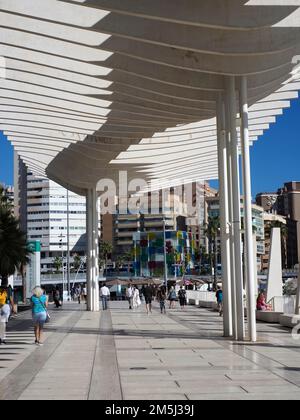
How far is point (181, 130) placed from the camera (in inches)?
1064

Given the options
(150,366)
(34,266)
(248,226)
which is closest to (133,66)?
(248,226)

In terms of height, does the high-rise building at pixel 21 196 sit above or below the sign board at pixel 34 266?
above

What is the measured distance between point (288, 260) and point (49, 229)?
2389 inches

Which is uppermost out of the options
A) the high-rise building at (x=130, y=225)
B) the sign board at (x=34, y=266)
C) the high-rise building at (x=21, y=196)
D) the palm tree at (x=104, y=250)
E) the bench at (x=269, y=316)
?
the high-rise building at (x=21, y=196)

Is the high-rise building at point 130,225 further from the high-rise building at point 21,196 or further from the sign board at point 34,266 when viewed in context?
the sign board at point 34,266

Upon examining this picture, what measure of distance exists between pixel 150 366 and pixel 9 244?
104 ft

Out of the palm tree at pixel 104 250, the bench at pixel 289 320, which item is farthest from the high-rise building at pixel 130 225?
the bench at pixel 289 320

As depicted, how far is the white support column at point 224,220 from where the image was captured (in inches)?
707

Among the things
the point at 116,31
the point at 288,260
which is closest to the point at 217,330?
Result: the point at 116,31

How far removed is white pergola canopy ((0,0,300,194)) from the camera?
14.4 meters

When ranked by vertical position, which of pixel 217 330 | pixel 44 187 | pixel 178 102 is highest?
pixel 44 187

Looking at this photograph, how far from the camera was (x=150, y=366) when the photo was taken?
12.1 metres

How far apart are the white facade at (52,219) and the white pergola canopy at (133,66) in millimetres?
138988
